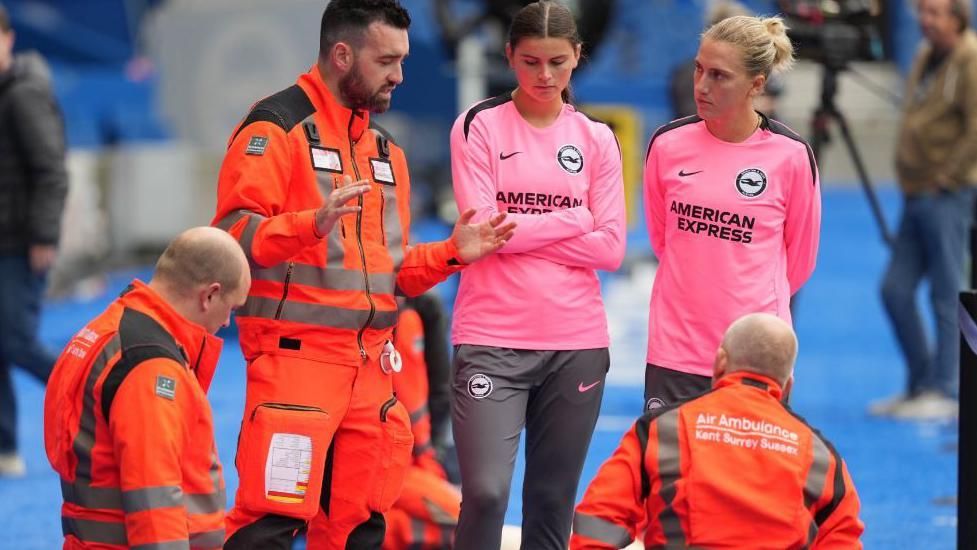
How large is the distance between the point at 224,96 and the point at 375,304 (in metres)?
8.11

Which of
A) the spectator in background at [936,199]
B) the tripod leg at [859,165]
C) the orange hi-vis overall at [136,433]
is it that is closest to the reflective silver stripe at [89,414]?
the orange hi-vis overall at [136,433]

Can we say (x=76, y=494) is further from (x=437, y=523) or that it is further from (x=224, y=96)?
(x=224, y=96)

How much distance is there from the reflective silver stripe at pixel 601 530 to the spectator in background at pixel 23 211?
4.34 m

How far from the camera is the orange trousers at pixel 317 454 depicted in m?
4.32

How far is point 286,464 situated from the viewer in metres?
4.32

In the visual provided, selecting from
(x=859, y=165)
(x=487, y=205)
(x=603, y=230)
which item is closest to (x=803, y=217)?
(x=603, y=230)

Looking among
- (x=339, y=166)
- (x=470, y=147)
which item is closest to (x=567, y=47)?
(x=470, y=147)

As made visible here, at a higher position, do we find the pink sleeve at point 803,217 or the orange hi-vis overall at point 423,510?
the pink sleeve at point 803,217

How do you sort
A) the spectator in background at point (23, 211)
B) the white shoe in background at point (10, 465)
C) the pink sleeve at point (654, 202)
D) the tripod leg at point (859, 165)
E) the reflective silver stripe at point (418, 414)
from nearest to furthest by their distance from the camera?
the pink sleeve at point (654, 202) < the reflective silver stripe at point (418, 414) < the spectator in background at point (23, 211) < the white shoe in background at point (10, 465) < the tripod leg at point (859, 165)

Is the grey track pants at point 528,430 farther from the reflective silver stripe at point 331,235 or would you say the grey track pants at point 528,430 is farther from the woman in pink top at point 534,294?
the reflective silver stripe at point 331,235

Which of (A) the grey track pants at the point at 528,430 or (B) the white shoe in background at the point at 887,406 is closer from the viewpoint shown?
(A) the grey track pants at the point at 528,430

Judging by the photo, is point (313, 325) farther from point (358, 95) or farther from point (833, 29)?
point (833, 29)

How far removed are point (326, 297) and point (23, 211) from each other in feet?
11.3

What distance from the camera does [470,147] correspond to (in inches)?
184
